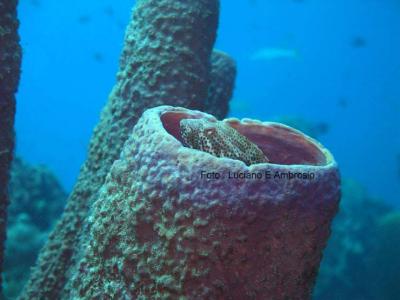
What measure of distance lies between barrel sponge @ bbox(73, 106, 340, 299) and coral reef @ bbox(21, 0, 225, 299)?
120 centimetres

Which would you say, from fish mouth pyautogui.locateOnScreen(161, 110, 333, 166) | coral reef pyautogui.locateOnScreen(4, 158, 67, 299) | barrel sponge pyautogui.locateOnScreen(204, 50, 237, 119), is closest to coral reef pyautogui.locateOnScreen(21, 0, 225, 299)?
barrel sponge pyautogui.locateOnScreen(204, 50, 237, 119)

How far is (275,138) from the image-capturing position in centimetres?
207

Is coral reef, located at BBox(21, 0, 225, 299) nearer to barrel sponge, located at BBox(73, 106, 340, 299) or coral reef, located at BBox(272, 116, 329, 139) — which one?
barrel sponge, located at BBox(73, 106, 340, 299)

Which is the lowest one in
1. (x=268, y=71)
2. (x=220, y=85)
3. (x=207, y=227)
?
(x=207, y=227)

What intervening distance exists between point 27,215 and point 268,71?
83849mm

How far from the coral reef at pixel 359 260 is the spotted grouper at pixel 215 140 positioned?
1040 cm

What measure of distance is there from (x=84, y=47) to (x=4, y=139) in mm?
83915

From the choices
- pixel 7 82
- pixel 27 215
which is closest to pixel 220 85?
pixel 7 82

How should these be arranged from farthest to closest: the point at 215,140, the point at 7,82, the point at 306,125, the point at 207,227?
the point at 306,125 → the point at 7,82 → the point at 215,140 → the point at 207,227

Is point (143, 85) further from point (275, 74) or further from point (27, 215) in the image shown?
point (275, 74)

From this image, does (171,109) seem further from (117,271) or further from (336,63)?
(336,63)

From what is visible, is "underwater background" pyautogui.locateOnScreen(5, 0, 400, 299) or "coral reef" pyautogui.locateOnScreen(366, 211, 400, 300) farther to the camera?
"underwater background" pyautogui.locateOnScreen(5, 0, 400, 299)

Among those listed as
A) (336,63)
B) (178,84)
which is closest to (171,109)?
(178,84)

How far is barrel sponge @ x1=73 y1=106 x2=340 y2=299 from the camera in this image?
1.39m
